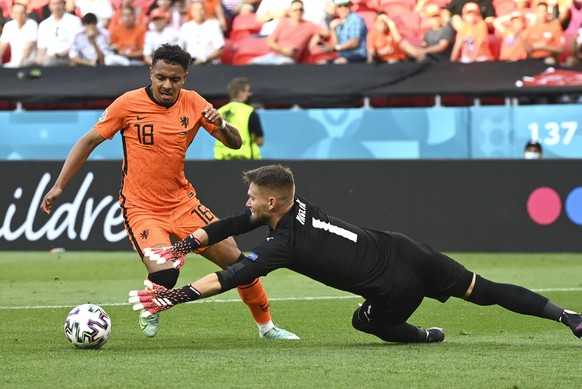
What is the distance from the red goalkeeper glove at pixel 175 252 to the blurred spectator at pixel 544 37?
11530 millimetres

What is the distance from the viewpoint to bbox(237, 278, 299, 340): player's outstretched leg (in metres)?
8.70

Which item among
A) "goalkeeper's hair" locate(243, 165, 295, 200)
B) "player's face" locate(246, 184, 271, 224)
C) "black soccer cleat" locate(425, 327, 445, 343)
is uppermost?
"goalkeeper's hair" locate(243, 165, 295, 200)

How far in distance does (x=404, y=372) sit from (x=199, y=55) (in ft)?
44.4

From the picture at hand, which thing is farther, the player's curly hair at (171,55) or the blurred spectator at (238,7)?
the blurred spectator at (238,7)

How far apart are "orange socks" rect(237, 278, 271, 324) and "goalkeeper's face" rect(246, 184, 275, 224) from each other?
1.12 m

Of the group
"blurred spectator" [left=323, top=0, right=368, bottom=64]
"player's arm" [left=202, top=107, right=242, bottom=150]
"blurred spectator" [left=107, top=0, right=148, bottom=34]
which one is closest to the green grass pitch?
"player's arm" [left=202, top=107, right=242, bottom=150]

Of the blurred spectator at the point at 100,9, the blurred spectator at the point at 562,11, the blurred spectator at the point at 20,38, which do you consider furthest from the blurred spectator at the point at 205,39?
the blurred spectator at the point at 562,11

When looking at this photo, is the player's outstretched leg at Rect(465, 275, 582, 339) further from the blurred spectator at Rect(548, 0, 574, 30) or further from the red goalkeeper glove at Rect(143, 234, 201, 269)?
the blurred spectator at Rect(548, 0, 574, 30)

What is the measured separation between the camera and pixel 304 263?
765cm

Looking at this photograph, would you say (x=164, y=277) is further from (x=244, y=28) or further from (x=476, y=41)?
(x=244, y=28)

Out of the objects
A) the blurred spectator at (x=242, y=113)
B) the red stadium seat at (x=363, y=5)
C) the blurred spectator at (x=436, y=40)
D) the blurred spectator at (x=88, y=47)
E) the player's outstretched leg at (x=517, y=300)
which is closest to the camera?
the player's outstretched leg at (x=517, y=300)

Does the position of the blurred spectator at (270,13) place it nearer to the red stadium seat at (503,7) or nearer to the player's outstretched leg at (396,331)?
the red stadium seat at (503,7)

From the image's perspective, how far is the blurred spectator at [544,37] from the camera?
18203 millimetres

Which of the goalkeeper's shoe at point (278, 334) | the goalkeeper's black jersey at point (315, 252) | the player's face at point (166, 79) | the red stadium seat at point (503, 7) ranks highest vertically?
the red stadium seat at point (503, 7)
